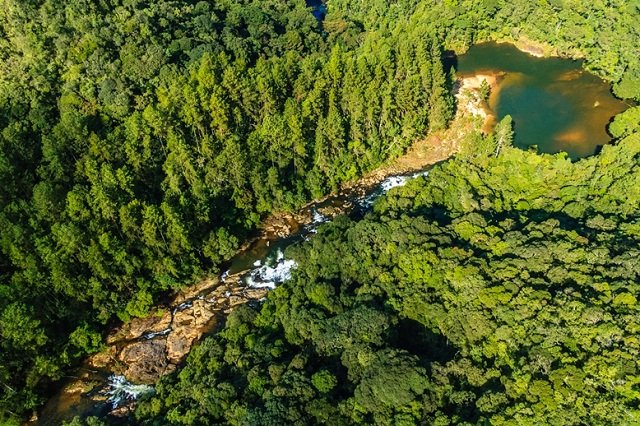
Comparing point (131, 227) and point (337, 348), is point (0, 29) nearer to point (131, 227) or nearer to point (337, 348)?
point (131, 227)

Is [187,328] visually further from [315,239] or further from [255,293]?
[315,239]

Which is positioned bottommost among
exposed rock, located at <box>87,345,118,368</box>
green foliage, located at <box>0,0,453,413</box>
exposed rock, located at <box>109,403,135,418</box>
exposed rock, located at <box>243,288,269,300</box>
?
exposed rock, located at <box>109,403,135,418</box>

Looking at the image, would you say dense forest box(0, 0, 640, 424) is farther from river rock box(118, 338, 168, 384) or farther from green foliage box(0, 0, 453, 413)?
river rock box(118, 338, 168, 384)

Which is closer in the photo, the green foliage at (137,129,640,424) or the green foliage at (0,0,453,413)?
the green foliage at (137,129,640,424)

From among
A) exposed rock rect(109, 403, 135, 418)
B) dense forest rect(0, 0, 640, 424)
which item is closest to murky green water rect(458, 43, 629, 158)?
dense forest rect(0, 0, 640, 424)

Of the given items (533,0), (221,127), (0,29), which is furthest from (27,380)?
(533,0)

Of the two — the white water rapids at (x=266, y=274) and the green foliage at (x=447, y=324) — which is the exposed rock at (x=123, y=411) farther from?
the green foliage at (x=447, y=324)

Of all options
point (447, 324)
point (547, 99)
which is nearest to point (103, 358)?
point (447, 324)

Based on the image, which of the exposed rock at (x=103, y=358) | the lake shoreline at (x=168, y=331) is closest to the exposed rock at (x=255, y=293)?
the lake shoreline at (x=168, y=331)

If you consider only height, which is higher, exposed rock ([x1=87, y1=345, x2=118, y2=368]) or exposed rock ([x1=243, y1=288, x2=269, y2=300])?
exposed rock ([x1=87, y1=345, x2=118, y2=368])
